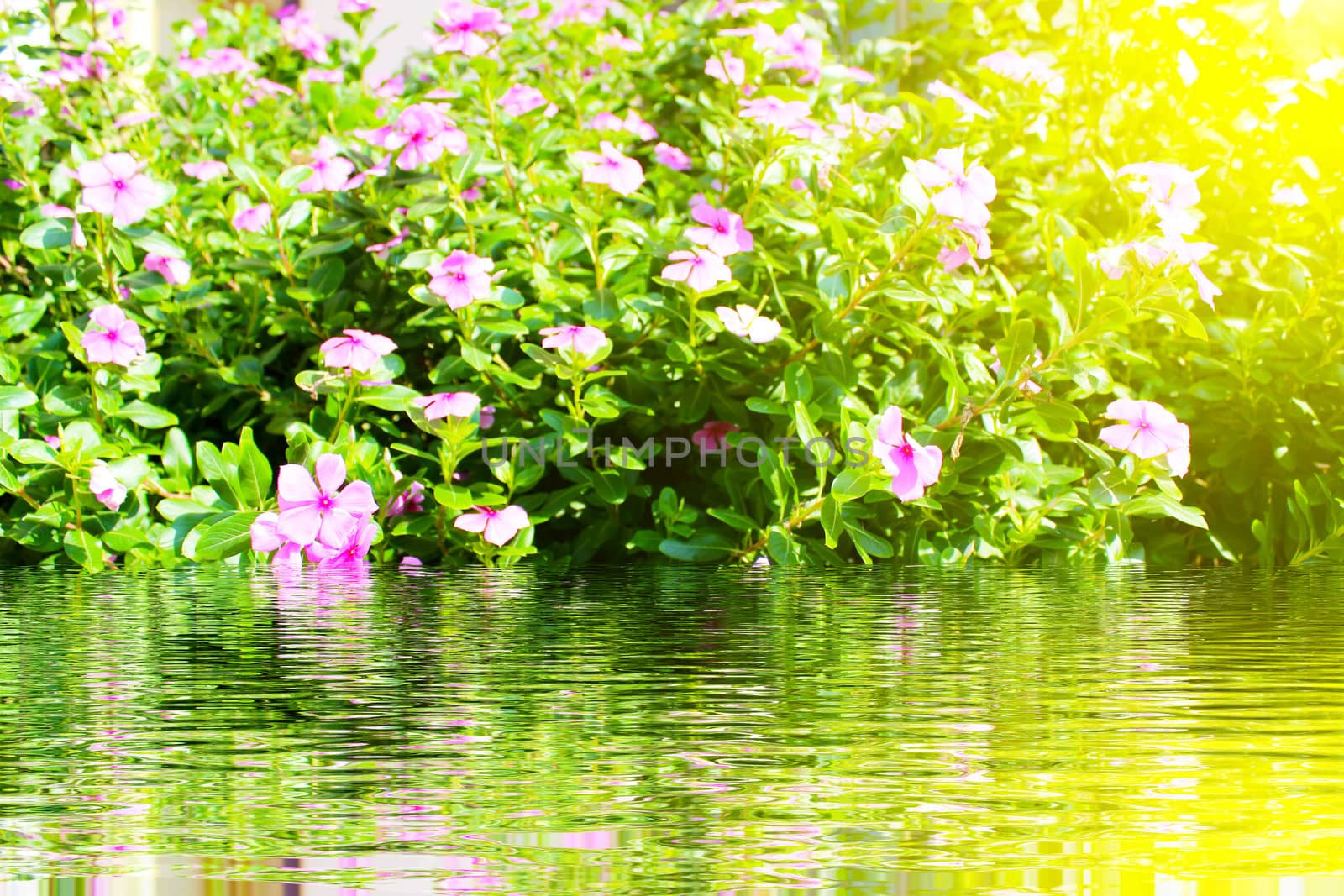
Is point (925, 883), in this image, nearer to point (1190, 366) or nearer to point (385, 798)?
point (385, 798)

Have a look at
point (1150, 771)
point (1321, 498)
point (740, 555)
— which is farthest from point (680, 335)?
point (1150, 771)

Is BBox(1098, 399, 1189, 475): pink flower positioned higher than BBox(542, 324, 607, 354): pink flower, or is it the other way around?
BBox(542, 324, 607, 354): pink flower

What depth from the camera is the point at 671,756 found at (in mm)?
339

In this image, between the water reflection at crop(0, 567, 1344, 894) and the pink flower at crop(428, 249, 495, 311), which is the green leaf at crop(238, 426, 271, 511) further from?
the water reflection at crop(0, 567, 1344, 894)

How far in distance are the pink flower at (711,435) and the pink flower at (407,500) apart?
0.37m

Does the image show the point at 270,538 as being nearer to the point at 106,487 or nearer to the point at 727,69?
the point at 106,487

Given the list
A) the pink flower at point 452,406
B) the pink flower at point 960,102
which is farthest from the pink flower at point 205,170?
the pink flower at point 960,102

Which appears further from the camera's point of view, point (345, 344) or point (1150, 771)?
point (345, 344)

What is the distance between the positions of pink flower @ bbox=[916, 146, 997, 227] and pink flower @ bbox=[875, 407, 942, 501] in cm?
25

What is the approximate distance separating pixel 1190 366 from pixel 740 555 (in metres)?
0.83

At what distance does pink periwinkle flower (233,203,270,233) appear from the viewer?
149 centimetres

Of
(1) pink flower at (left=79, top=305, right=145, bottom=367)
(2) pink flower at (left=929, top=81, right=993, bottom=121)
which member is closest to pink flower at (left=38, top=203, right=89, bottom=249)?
(1) pink flower at (left=79, top=305, right=145, bottom=367)

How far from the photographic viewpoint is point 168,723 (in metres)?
0.38

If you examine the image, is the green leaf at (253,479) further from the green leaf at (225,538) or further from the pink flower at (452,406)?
the pink flower at (452,406)
